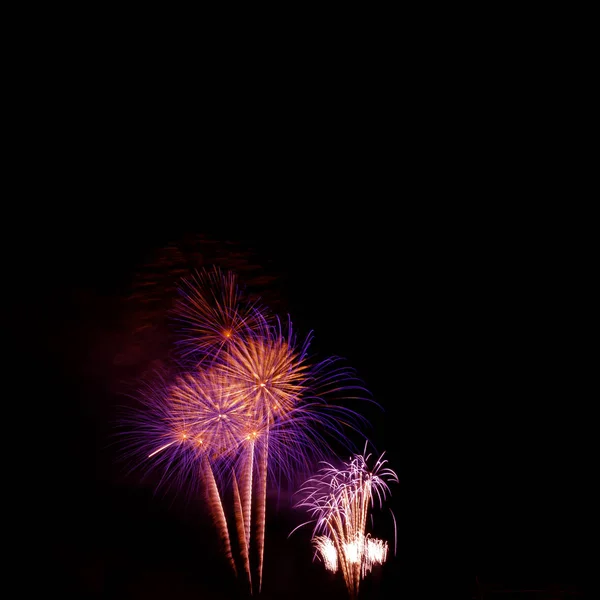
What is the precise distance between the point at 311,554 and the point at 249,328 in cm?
1124

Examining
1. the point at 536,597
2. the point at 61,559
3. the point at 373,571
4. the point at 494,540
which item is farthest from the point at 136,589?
the point at 494,540

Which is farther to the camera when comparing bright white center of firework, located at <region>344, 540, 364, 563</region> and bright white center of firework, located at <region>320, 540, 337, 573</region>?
bright white center of firework, located at <region>320, 540, 337, 573</region>

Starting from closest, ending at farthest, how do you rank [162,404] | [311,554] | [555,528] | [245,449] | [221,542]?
[162,404] → [245,449] → [221,542] → [311,554] → [555,528]

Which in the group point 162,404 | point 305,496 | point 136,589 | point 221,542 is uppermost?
point 162,404

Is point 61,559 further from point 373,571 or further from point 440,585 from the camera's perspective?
point 440,585

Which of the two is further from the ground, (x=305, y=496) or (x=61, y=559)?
(x=305, y=496)

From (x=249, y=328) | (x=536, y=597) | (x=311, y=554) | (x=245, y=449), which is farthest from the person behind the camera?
(x=311, y=554)

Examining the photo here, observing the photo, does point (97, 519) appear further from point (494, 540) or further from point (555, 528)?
point (555, 528)

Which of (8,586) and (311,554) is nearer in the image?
(8,586)

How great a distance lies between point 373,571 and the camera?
2150 cm

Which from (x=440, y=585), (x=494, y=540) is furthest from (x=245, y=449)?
(x=494, y=540)

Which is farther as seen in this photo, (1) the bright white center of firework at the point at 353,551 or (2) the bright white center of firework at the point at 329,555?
(2) the bright white center of firework at the point at 329,555

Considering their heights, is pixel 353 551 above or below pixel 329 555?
above

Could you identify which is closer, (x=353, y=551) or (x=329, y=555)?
(x=353, y=551)
